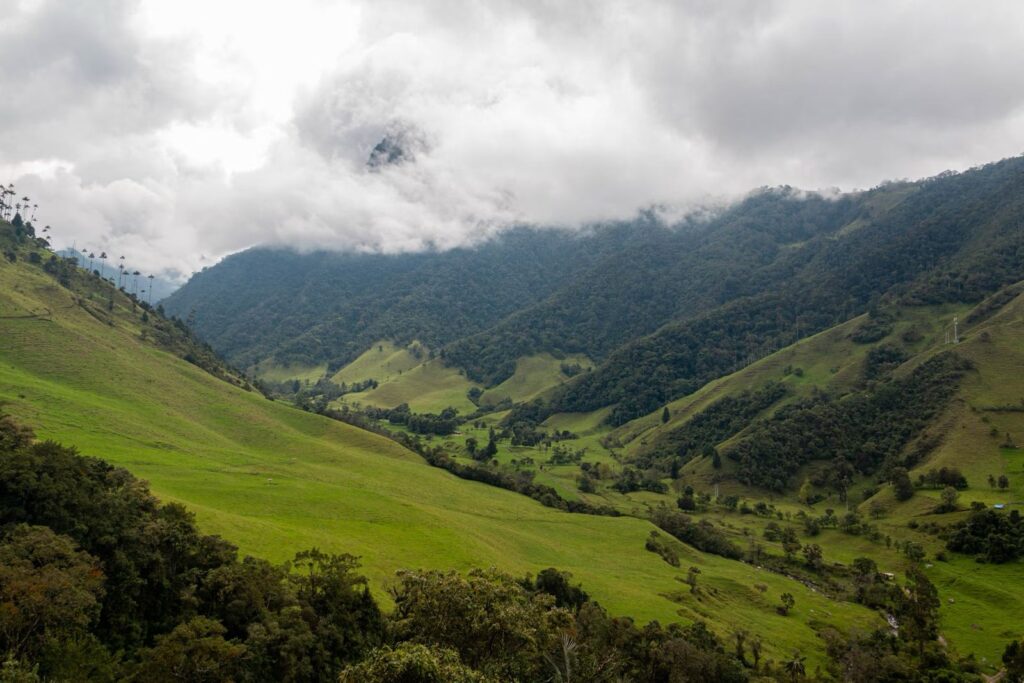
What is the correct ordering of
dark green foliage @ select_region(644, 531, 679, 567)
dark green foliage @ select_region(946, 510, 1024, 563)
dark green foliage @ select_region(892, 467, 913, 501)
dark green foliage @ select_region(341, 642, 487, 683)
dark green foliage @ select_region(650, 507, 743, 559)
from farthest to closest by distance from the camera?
dark green foliage @ select_region(892, 467, 913, 501) < dark green foliage @ select_region(650, 507, 743, 559) < dark green foliage @ select_region(644, 531, 679, 567) < dark green foliage @ select_region(946, 510, 1024, 563) < dark green foliage @ select_region(341, 642, 487, 683)

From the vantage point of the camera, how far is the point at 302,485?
110 meters

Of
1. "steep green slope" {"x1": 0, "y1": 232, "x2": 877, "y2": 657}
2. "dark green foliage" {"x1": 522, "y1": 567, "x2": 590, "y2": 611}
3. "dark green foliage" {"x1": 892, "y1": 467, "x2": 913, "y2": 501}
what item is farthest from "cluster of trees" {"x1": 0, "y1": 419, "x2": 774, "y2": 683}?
"dark green foliage" {"x1": 892, "y1": 467, "x2": 913, "y2": 501}

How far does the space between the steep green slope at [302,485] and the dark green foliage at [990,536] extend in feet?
108

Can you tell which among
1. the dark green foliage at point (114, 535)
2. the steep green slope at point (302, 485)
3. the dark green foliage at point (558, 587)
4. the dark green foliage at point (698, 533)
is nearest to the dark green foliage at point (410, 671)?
the dark green foliage at point (114, 535)

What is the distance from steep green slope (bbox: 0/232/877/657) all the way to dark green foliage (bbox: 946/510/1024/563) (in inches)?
1294

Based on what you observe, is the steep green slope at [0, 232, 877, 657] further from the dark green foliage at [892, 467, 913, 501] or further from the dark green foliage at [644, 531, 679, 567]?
the dark green foliage at [892, 467, 913, 501]

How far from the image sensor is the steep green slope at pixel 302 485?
92.3 meters

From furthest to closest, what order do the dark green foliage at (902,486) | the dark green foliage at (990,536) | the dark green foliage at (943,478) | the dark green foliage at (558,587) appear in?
the dark green foliage at (902,486)
the dark green foliage at (943,478)
the dark green foliage at (990,536)
the dark green foliage at (558,587)

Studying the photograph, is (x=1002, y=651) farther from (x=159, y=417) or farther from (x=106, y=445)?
(x=159, y=417)

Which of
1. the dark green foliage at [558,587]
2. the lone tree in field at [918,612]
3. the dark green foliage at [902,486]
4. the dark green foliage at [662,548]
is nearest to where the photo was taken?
the dark green foliage at [558,587]

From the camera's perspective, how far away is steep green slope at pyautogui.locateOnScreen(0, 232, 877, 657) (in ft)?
303

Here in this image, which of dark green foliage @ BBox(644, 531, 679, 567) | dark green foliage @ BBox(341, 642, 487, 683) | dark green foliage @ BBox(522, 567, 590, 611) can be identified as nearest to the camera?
dark green foliage @ BBox(341, 642, 487, 683)

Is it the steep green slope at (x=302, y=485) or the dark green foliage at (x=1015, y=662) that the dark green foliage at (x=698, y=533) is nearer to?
the steep green slope at (x=302, y=485)

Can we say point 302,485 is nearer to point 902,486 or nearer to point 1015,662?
point 1015,662
